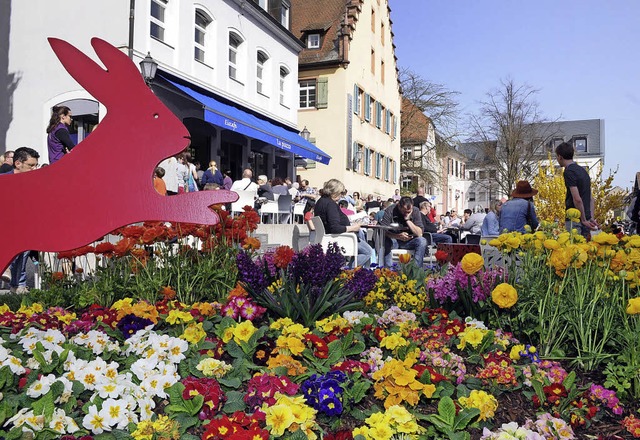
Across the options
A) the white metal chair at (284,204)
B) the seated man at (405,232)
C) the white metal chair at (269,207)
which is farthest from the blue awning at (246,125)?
the seated man at (405,232)

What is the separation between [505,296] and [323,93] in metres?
25.3

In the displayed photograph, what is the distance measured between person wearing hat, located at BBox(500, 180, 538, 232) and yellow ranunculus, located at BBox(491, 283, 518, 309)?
4.50 meters

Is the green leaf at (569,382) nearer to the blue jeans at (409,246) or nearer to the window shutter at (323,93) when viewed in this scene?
the blue jeans at (409,246)

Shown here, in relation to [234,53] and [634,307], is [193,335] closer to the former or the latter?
[634,307]

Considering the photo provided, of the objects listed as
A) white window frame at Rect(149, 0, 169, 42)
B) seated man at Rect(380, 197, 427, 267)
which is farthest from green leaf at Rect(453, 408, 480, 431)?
white window frame at Rect(149, 0, 169, 42)

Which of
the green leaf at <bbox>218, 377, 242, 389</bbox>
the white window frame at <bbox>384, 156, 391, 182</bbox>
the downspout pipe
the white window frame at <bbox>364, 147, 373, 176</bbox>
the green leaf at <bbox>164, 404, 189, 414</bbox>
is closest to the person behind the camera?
the green leaf at <bbox>164, 404, 189, 414</bbox>

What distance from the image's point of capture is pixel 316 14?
29.8 metres

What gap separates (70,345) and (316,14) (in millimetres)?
29088

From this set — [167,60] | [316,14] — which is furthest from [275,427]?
[316,14]

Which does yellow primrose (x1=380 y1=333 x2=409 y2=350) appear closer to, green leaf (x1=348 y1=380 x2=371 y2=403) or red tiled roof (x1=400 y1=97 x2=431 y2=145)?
green leaf (x1=348 y1=380 x2=371 y2=403)

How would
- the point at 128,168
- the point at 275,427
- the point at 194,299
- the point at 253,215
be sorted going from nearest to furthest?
the point at 275,427 < the point at 128,168 < the point at 194,299 < the point at 253,215

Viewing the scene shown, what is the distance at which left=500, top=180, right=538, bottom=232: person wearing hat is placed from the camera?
7.39 m

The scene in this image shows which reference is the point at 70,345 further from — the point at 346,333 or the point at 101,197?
the point at 346,333

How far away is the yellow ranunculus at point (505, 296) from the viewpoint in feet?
10.0
